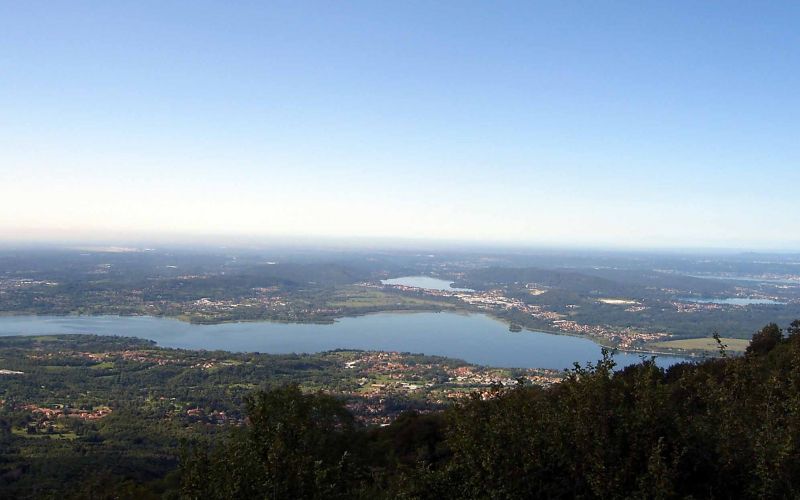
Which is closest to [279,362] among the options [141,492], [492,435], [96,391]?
Answer: [96,391]

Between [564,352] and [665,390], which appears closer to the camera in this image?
[665,390]

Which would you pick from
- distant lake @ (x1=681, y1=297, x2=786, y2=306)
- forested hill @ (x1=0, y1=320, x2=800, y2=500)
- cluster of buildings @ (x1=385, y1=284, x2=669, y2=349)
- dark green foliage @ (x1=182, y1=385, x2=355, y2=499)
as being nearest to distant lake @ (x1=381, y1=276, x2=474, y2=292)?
cluster of buildings @ (x1=385, y1=284, x2=669, y2=349)

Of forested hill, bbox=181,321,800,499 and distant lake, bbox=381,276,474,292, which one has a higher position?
forested hill, bbox=181,321,800,499

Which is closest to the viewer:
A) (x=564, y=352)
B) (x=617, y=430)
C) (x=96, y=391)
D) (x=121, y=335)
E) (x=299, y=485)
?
(x=299, y=485)

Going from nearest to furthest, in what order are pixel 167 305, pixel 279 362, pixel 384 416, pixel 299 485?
pixel 299 485, pixel 384 416, pixel 279 362, pixel 167 305

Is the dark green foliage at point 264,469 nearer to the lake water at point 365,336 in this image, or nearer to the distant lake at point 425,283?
the lake water at point 365,336

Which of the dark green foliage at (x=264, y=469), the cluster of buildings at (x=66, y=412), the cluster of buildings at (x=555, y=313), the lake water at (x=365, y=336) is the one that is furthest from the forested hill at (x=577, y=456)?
the cluster of buildings at (x=555, y=313)

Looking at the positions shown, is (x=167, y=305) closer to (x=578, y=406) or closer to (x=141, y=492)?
(x=141, y=492)

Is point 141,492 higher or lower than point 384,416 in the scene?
higher

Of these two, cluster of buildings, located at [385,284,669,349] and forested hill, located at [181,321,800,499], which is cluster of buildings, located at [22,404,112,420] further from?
cluster of buildings, located at [385,284,669,349]
